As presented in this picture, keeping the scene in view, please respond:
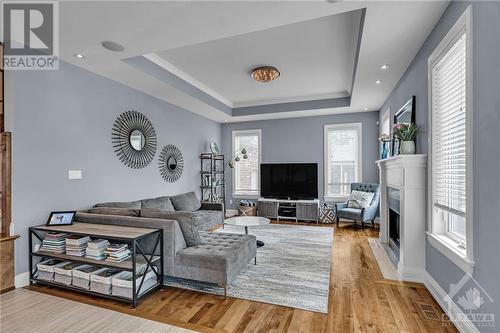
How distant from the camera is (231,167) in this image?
707 cm

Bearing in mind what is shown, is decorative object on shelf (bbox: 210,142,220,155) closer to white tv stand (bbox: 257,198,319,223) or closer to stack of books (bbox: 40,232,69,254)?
white tv stand (bbox: 257,198,319,223)

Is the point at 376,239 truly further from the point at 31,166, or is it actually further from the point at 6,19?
Result: the point at 6,19

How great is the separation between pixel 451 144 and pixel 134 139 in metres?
4.28

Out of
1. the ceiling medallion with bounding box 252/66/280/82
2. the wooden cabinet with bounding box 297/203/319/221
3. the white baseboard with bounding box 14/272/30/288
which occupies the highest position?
the ceiling medallion with bounding box 252/66/280/82

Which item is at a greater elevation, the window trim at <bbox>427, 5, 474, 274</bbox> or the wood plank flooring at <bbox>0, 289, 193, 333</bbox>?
the window trim at <bbox>427, 5, 474, 274</bbox>

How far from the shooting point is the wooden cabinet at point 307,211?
5971mm

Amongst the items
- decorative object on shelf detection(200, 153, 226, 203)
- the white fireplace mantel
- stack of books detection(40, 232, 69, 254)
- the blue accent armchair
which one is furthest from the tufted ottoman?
decorative object on shelf detection(200, 153, 226, 203)

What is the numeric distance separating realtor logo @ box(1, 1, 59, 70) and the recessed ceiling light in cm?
43

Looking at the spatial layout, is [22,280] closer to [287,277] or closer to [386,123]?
[287,277]

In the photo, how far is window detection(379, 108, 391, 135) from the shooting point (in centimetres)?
476

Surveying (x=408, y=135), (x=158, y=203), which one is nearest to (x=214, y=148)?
(x=158, y=203)

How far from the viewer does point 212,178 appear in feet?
21.0

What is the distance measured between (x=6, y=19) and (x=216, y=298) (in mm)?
3394

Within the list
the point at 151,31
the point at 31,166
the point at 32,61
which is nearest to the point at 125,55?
the point at 151,31
